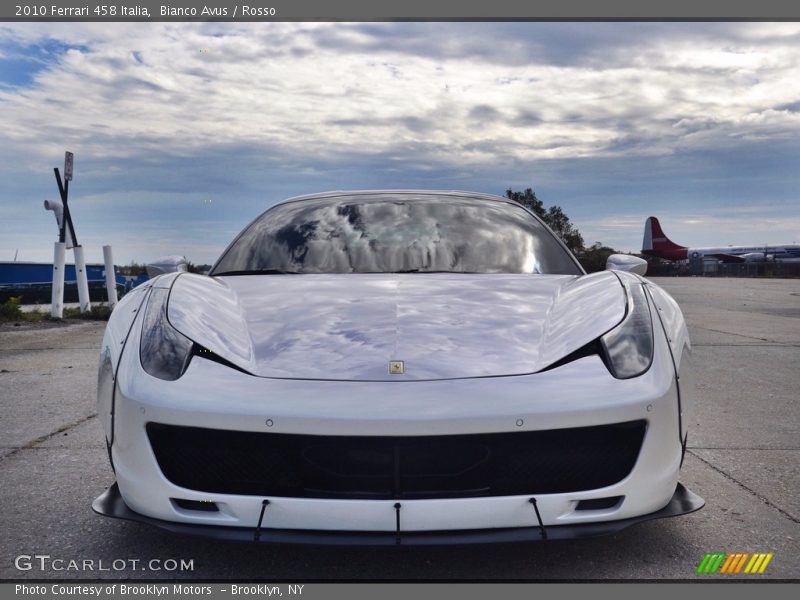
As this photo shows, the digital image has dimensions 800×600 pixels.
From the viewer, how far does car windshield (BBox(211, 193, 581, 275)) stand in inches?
128

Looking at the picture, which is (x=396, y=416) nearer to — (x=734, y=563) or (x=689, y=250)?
(x=734, y=563)

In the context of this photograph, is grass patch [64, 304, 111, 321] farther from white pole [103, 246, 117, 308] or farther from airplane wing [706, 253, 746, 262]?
airplane wing [706, 253, 746, 262]

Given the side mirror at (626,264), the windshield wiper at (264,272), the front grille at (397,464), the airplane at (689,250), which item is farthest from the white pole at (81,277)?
the airplane at (689,250)

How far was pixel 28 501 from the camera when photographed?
3.03 meters

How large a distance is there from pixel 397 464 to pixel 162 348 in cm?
85

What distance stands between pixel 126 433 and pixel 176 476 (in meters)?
0.21

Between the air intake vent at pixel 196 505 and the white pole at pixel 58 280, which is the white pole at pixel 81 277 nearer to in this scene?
the white pole at pixel 58 280

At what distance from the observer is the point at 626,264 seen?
3275 millimetres

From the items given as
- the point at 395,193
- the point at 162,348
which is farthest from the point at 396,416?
the point at 395,193

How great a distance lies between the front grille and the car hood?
8.2 inches

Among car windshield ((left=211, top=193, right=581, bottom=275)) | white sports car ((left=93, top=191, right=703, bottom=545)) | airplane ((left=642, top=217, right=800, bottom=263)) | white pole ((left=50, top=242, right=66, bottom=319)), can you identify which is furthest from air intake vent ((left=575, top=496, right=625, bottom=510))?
airplane ((left=642, top=217, right=800, bottom=263))

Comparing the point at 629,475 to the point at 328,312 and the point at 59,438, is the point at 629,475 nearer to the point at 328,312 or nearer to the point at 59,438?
the point at 328,312

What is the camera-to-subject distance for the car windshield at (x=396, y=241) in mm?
3264
